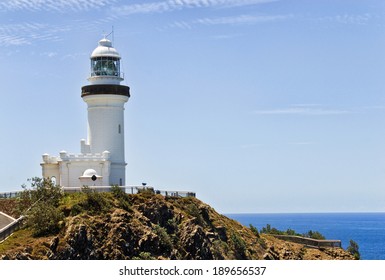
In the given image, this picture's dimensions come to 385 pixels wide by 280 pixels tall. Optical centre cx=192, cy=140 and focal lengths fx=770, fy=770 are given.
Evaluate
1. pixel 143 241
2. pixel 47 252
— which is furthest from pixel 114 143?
pixel 47 252

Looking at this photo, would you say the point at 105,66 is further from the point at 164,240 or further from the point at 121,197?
the point at 164,240

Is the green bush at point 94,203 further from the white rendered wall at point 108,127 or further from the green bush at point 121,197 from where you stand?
the white rendered wall at point 108,127

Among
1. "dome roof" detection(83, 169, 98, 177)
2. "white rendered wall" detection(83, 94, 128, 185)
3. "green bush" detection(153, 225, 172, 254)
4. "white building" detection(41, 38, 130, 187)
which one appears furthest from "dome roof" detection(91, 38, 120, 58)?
"green bush" detection(153, 225, 172, 254)

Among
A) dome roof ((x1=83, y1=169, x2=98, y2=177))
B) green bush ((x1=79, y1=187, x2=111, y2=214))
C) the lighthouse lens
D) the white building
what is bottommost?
green bush ((x1=79, y1=187, x2=111, y2=214))

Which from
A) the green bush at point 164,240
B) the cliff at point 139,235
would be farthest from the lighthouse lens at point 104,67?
the green bush at point 164,240

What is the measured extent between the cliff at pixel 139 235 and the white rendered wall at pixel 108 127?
6.88m

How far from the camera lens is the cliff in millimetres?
49344

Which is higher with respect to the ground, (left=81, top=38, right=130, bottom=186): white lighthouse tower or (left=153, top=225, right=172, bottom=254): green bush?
(left=81, top=38, right=130, bottom=186): white lighthouse tower

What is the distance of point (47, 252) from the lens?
47.8 m

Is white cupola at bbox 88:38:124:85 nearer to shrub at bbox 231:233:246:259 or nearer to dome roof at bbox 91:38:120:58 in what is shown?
dome roof at bbox 91:38:120:58

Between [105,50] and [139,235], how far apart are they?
66.2ft

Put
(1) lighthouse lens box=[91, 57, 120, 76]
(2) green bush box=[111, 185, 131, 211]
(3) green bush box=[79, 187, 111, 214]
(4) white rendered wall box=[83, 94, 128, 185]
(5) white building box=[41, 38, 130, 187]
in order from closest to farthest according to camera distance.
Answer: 1. (3) green bush box=[79, 187, 111, 214]
2. (2) green bush box=[111, 185, 131, 211]
3. (5) white building box=[41, 38, 130, 187]
4. (4) white rendered wall box=[83, 94, 128, 185]
5. (1) lighthouse lens box=[91, 57, 120, 76]

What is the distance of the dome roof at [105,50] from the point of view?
220 feet
